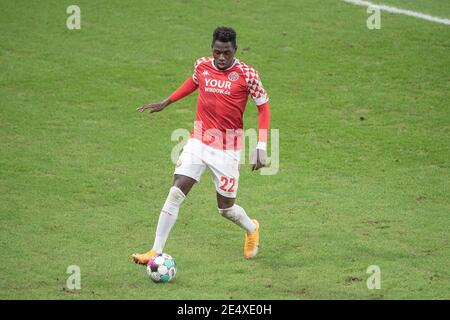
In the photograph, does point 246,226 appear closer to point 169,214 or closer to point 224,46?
point 169,214

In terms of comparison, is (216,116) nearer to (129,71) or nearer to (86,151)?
(86,151)

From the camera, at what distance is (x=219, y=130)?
10508mm

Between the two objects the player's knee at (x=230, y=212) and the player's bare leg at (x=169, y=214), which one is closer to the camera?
the player's bare leg at (x=169, y=214)

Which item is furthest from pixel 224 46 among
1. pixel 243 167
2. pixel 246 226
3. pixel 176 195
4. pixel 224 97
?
pixel 243 167

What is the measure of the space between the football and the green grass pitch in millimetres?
137

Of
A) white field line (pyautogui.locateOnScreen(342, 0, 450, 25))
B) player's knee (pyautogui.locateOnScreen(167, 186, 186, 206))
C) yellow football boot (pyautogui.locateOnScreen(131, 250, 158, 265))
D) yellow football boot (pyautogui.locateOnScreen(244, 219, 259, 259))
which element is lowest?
yellow football boot (pyautogui.locateOnScreen(131, 250, 158, 265))

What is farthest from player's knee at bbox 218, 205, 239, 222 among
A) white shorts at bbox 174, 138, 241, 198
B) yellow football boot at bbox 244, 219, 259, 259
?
yellow football boot at bbox 244, 219, 259, 259

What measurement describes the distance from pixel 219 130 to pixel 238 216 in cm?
113

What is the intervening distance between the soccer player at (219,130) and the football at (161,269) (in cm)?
37

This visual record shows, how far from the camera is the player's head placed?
33.2ft

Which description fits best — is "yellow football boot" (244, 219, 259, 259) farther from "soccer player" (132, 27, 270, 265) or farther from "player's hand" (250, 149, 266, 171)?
"player's hand" (250, 149, 266, 171)

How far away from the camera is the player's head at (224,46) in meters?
10.1

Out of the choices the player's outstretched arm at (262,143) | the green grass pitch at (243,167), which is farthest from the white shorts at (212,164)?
the green grass pitch at (243,167)

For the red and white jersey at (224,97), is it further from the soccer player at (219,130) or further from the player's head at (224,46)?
the player's head at (224,46)
